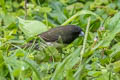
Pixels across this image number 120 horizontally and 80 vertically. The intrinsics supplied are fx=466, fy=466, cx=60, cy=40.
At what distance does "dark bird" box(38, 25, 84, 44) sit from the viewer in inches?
231

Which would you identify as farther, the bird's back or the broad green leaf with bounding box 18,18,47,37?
the bird's back

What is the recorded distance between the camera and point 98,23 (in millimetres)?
6195

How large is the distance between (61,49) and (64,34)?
95 centimetres

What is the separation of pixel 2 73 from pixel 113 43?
5.72 ft

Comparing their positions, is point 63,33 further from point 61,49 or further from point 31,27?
point 61,49

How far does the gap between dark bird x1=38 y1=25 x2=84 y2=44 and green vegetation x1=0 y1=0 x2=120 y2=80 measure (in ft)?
0.27

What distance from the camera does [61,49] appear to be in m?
5.08

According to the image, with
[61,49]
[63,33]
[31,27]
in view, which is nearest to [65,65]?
[61,49]

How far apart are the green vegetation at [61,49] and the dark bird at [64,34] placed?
0.27 ft

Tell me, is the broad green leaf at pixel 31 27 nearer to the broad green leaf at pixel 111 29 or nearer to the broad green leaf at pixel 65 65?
the broad green leaf at pixel 111 29

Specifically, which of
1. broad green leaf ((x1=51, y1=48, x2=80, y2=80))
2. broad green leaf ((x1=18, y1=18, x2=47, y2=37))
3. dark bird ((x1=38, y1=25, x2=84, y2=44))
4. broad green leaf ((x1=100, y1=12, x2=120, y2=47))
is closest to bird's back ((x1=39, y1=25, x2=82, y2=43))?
dark bird ((x1=38, y1=25, x2=84, y2=44))

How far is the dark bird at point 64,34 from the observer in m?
5.86

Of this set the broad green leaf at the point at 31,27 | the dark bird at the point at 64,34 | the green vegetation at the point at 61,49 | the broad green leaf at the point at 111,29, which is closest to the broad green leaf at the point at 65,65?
the green vegetation at the point at 61,49

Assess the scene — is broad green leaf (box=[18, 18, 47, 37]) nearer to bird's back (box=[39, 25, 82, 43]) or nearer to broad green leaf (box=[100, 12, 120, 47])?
bird's back (box=[39, 25, 82, 43])
